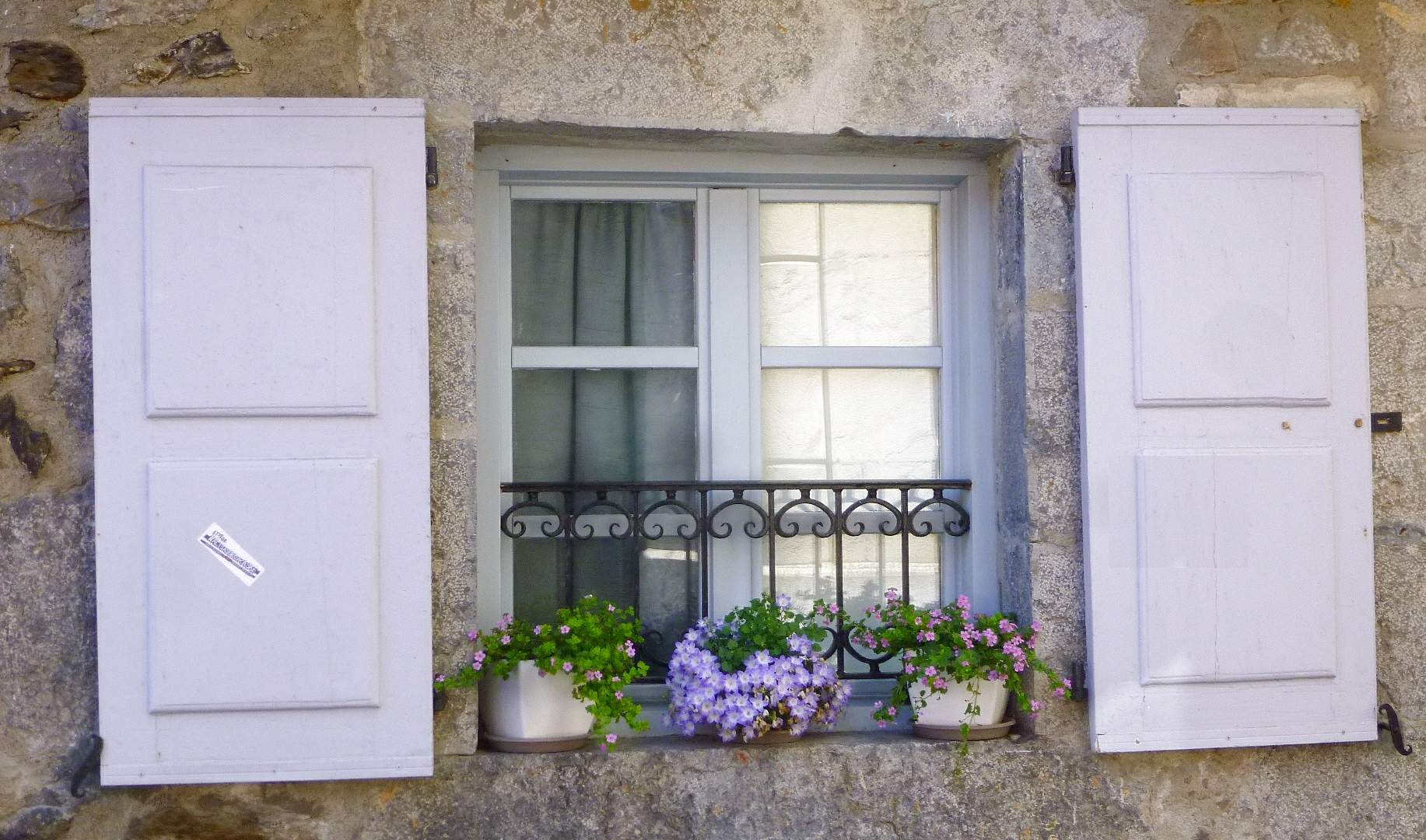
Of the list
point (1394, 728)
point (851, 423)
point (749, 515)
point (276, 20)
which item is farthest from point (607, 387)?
point (1394, 728)

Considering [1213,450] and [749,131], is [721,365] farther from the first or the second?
[1213,450]

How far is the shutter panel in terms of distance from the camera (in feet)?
9.44

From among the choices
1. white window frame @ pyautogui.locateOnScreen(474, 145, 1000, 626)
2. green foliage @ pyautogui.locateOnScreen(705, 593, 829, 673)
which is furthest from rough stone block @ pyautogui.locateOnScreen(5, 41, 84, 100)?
green foliage @ pyautogui.locateOnScreen(705, 593, 829, 673)

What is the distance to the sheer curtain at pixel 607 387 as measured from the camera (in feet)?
10.3

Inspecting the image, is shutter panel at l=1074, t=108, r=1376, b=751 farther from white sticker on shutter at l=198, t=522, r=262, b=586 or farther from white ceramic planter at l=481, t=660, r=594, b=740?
white sticker on shutter at l=198, t=522, r=262, b=586

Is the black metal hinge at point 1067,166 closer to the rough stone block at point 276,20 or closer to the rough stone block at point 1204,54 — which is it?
the rough stone block at point 1204,54

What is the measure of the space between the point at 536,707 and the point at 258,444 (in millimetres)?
804

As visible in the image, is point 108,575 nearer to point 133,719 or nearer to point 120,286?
point 133,719

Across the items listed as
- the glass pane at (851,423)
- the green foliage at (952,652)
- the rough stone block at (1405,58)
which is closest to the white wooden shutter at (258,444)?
the glass pane at (851,423)

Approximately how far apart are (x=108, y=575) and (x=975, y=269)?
6.64 feet

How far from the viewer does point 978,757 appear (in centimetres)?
294

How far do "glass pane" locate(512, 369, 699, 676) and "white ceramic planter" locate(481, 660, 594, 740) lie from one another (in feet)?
0.94

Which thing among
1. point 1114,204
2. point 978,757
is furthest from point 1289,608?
point 1114,204

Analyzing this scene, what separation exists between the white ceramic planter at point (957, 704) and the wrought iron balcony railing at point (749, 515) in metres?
0.16
